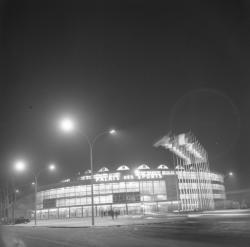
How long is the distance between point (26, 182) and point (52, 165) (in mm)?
53117

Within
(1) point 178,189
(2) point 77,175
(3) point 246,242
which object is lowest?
(3) point 246,242

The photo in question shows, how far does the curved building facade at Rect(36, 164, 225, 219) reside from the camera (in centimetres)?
9100

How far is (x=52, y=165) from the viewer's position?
156 feet

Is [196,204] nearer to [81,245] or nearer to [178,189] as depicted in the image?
[178,189]

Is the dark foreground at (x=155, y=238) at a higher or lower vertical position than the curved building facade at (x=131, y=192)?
lower

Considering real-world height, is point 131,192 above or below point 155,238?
above

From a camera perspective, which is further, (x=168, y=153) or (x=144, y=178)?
(x=168, y=153)

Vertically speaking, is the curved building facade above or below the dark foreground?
above

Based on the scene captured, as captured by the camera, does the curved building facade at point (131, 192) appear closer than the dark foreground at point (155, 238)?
No

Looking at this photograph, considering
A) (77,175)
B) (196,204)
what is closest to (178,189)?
(196,204)

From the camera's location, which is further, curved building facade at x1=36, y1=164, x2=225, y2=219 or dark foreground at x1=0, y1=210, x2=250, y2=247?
curved building facade at x1=36, y1=164, x2=225, y2=219

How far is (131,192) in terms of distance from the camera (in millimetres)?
92562

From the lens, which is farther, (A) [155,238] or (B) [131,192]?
(B) [131,192]

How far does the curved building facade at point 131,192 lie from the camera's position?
91000 mm
